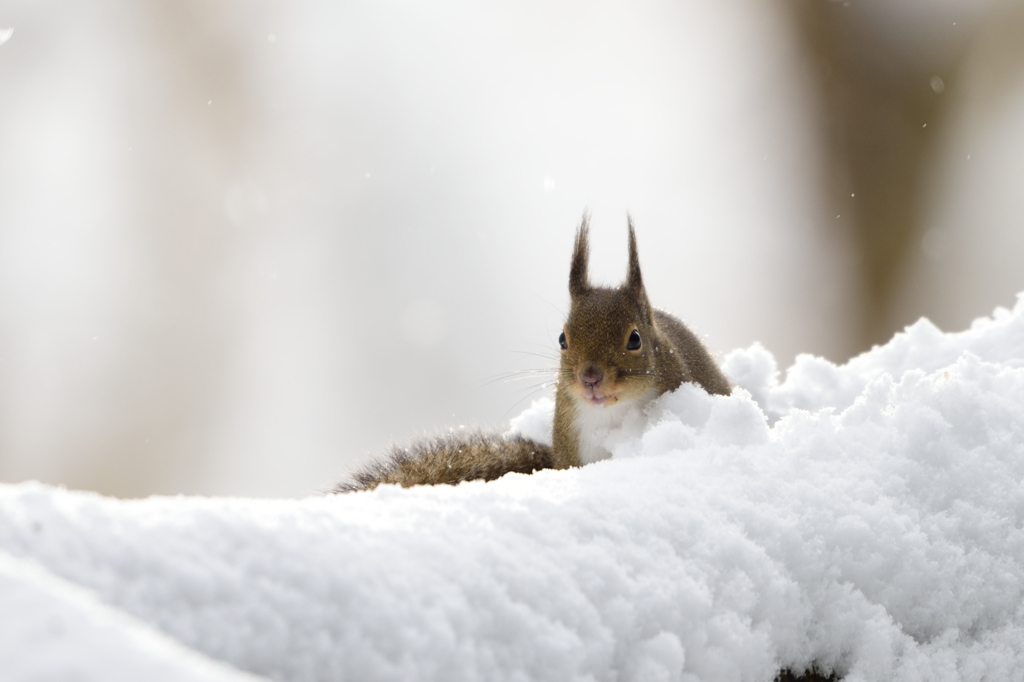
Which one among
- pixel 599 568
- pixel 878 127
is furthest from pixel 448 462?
pixel 878 127

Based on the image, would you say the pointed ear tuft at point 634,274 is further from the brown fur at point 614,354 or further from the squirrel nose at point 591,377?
the squirrel nose at point 591,377

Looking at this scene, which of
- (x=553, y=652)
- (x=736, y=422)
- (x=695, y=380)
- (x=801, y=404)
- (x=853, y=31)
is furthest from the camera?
(x=853, y=31)

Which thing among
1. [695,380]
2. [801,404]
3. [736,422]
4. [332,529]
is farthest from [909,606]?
[695,380]

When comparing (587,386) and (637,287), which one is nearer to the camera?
(587,386)

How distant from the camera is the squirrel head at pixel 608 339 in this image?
1356 millimetres

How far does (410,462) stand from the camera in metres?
1.25

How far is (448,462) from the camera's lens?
125 cm

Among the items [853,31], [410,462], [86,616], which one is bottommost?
[410,462]

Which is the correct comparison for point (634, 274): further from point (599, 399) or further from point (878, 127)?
point (878, 127)

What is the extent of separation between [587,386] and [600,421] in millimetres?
66

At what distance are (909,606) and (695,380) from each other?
0.97 metres

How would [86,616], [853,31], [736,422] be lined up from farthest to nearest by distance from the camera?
1. [853,31]
2. [736,422]
3. [86,616]

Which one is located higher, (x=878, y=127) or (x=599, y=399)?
(x=878, y=127)

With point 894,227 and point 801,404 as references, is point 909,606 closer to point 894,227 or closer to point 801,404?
point 801,404
